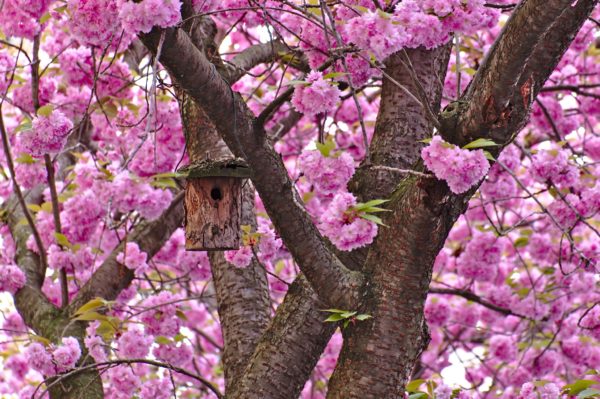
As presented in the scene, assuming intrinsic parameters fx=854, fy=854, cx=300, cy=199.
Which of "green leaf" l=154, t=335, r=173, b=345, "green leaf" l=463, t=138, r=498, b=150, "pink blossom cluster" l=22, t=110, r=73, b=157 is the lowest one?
"green leaf" l=154, t=335, r=173, b=345

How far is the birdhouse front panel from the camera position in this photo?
2922mm

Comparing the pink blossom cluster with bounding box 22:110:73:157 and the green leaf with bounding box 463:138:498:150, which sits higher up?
the green leaf with bounding box 463:138:498:150

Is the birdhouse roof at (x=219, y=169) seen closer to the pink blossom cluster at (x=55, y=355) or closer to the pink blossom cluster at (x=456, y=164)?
the pink blossom cluster at (x=456, y=164)

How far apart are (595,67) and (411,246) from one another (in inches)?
150

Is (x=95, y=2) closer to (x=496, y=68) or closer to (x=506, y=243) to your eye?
(x=496, y=68)

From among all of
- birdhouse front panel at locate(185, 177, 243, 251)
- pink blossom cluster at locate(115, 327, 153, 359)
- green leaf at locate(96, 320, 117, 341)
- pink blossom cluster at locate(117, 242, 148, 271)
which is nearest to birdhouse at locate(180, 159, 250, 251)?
birdhouse front panel at locate(185, 177, 243, 251)

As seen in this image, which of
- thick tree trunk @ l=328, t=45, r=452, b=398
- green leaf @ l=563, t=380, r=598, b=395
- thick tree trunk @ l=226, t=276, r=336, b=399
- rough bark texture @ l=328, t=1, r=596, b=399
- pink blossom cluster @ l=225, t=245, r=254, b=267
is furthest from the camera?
pink blossom cluster @ l=225, t=245, r=254, b=267

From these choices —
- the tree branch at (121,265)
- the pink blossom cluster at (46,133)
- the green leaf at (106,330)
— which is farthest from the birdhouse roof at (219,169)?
the tree branch at (121,265)

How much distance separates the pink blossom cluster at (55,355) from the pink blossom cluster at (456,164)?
81.5 inches

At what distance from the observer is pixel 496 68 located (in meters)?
2.49

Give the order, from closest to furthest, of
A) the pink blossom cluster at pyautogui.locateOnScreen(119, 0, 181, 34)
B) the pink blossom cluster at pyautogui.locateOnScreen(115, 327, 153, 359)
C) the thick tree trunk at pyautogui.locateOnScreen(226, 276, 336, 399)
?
the pink blossom cluster at pyautogui.locateOnScreen(119, 0, 181, 34) < the thick tree trunk at pyautogui.locateOnScreen(226, 276, 336, 399) < the pink blossom cluster at pyautogui.locateOnScreen(115, 327, 153, 359)

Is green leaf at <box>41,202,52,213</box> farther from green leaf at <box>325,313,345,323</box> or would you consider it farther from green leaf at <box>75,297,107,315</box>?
green leaf at <box>325,313,345,323</box>

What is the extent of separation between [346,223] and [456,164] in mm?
426

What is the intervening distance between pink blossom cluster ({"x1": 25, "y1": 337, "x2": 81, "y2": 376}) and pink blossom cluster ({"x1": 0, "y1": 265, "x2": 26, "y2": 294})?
2.46ft
